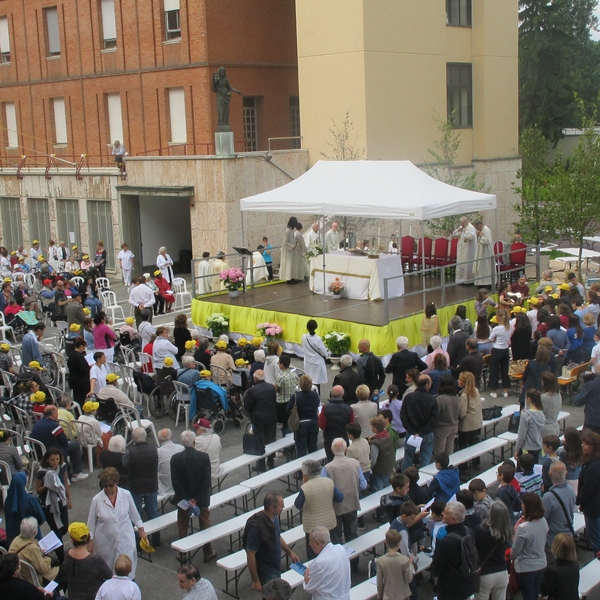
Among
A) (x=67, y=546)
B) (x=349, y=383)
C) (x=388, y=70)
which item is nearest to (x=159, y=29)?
(x=388, y=70)

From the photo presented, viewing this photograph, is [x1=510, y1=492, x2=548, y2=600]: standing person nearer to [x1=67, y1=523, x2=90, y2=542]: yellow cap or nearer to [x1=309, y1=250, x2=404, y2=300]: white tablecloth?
[x1=67, y1=523, x2=90, y2=542]: yellow cap

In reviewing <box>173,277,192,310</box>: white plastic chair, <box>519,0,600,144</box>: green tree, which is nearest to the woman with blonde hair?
<box>173,277,192,310</box>: white plastic chair

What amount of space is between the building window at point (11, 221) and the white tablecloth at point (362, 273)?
763 inches

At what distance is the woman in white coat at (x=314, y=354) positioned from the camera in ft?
45.6

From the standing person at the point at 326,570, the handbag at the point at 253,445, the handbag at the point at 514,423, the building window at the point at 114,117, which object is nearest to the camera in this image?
the standing person at the point at 326,570

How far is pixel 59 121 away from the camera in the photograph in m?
34.7

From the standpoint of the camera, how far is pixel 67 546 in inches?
376

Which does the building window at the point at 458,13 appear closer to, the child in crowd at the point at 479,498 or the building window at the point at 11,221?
the building window at the point at 11,221

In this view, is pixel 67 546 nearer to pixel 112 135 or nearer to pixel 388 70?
pixel 388 70

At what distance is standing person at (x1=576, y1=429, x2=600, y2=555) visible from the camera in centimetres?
842

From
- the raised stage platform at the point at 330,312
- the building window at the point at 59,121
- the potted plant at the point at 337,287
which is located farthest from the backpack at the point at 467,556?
the building window at the point at 59,121

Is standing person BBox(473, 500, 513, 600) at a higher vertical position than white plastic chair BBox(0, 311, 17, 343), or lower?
lower

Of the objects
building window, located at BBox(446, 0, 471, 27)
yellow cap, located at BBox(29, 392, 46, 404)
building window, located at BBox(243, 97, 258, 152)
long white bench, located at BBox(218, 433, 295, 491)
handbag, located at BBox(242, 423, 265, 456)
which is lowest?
long white bench, located at BBox(218, 433, 295, 491)

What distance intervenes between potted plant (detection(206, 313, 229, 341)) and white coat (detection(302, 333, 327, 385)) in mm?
4458
